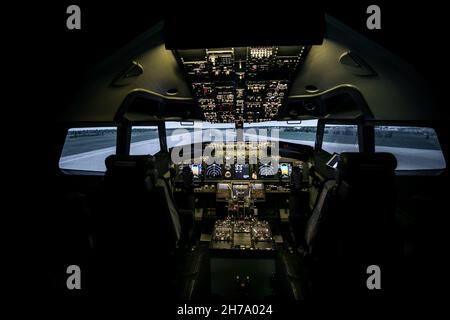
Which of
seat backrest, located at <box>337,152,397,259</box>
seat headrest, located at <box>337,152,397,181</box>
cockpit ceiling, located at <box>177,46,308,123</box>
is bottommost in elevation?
seat backrest, located at <box>337,152,397,259</box>

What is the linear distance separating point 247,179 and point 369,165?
2427mm

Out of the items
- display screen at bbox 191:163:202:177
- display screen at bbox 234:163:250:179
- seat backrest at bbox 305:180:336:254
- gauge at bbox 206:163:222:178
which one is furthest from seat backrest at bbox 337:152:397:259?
display screen at bbox 191:163:202:177

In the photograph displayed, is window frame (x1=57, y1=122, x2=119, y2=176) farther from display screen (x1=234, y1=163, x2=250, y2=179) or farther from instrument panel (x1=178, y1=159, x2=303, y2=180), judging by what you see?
display screen (x1=234, y1=163, x2=250, y2=179)

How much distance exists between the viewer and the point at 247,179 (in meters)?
3.79

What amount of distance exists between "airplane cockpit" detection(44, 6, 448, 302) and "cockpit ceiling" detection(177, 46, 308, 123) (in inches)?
0.8

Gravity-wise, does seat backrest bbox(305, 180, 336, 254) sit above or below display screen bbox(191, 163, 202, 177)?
below

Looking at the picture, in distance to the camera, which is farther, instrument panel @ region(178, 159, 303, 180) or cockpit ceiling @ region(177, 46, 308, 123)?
instrument panel @ region(178, 159, 303, 180)

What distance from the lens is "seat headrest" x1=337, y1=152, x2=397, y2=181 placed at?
144 centimetres

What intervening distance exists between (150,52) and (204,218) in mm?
2860

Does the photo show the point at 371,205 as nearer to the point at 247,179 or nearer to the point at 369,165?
the point at 369,165

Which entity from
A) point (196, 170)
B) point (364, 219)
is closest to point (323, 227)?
point (364, 219)

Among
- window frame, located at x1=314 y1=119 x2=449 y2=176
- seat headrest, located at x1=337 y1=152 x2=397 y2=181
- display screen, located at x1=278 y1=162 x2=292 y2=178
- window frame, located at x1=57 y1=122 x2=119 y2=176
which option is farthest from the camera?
display screen, located at x1=278 y1=162 x2=292 y2=178

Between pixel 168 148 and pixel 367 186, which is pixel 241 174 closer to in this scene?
pixel 168 148

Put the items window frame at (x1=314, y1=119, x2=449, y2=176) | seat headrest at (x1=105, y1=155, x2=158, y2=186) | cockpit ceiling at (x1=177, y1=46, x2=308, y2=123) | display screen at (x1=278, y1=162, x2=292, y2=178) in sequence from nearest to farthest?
seat headrest at (x1=105, y1=155, x2=158, y2=186) → cockpit ceiling at (x1=177, y1=46, x2=308, y2=123) → window frame at (x1=314, y1=119, x2=449, y2=176) → display screen at (x1=278, y1=162, x2=292, y2=178)
